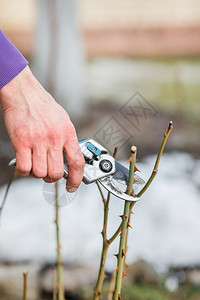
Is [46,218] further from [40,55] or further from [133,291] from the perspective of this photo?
[40,55]

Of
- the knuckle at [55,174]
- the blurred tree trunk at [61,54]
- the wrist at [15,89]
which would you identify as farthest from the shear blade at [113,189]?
the blurred tree trunk at [61,54]

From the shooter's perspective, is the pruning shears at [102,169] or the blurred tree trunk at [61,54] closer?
the pruning shears at [102,169]

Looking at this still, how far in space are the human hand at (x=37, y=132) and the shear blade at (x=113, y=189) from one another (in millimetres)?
81

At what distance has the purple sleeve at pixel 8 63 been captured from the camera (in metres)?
0.89

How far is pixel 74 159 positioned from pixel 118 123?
190 millimetres

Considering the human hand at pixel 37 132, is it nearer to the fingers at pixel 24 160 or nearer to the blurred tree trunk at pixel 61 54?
the fingers at pixel 24 160

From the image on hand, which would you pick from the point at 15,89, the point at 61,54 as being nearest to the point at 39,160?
the point at 15,89

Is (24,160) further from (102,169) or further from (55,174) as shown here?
(102,169)

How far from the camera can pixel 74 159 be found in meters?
0.88

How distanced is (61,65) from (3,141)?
0.81 meters

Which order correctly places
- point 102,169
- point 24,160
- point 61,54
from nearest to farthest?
point 24,160 → point 102,169 → point 61,54

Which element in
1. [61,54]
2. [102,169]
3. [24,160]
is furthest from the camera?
[61,54]

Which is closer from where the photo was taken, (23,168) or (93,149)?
(23,168)

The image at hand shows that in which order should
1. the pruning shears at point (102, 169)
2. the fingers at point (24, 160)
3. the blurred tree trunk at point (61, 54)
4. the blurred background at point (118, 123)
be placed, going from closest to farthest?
the fingers at point (24, 160) < the pruning shears at point (102, 169) < the blurred background at point (118, 123) < the blurred tree trunk at point (61, 54)
